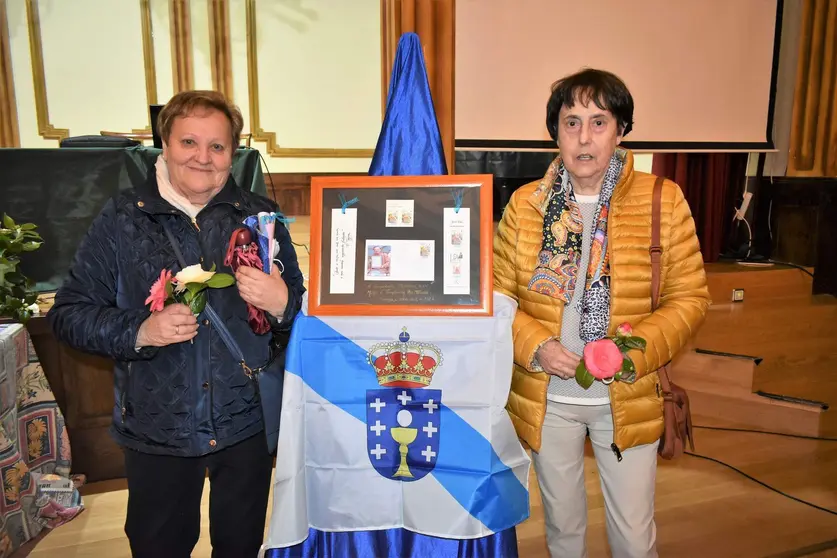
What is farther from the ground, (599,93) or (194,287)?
(599,93)

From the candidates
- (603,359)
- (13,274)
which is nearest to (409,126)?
(603,359)

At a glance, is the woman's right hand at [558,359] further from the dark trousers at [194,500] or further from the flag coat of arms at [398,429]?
the dark trousers at [194,500]

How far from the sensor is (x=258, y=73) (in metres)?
5.13

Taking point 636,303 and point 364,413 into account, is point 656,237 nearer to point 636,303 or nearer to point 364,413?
point 636,303

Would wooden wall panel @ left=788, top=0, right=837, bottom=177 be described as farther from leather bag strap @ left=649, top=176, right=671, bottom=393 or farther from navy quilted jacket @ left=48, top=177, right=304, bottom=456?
navy quilted jacket @ left=48, top=177, right=304, bottom=456

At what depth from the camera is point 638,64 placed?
442cm

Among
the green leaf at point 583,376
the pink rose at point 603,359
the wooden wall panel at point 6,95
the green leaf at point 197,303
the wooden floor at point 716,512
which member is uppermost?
the wooden wall panel at point 6,95

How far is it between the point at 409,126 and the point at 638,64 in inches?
135

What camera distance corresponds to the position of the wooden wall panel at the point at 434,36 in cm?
305

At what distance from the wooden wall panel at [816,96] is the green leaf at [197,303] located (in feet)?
16.5

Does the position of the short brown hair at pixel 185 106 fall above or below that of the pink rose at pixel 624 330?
above

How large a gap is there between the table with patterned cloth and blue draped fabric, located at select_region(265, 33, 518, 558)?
1145 millimetres

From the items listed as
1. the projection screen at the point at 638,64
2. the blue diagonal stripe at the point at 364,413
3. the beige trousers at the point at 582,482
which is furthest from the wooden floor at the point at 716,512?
the projection screen at the point at 638,64

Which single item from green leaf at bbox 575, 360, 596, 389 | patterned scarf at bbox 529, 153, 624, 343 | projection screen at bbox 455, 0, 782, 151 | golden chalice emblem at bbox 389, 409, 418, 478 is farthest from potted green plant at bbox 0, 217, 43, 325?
projection screen at bbox 455, 0, 782, 151
